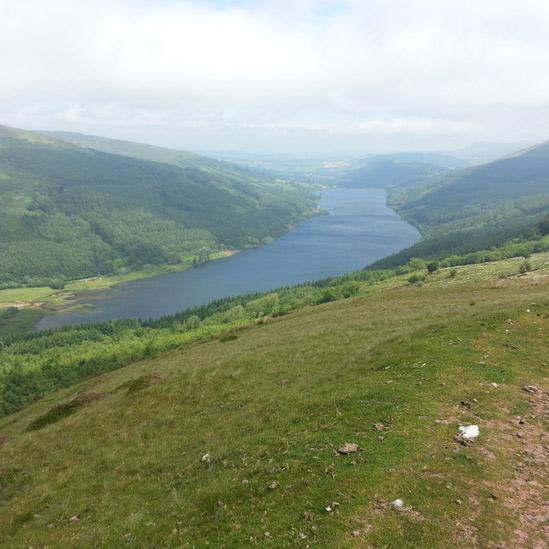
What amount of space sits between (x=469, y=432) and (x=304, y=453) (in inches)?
287

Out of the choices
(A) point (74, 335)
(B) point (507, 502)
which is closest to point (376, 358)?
(B) point (507, 502)

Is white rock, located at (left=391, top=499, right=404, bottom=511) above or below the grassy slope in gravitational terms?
above

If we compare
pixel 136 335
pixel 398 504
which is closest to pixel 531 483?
pixel 398 504

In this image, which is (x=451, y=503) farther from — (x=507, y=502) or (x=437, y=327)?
(x=437, y=327)

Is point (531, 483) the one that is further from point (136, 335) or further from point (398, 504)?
point (136, 335)

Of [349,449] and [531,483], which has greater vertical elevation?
[531,483]

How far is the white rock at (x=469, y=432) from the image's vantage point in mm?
17688

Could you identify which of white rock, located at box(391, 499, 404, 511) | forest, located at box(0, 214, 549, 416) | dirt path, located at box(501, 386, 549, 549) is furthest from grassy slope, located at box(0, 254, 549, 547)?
forest, located at box(0, 214, 549, 416)

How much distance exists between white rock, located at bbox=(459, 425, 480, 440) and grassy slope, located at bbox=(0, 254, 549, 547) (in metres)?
0.40

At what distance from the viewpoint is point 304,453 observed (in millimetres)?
18203

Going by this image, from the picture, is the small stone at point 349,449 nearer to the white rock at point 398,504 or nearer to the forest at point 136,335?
the white rock at point 398,504

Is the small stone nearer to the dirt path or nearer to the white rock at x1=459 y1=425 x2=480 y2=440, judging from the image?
the white rock at x1=459 y1=425 x2=480 y2=440

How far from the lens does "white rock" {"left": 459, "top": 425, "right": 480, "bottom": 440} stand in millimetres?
17688

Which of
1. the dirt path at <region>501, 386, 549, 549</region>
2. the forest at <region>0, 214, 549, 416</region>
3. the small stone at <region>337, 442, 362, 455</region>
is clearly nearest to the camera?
the dirt path at <region>501, 386, 549, 549</region>
